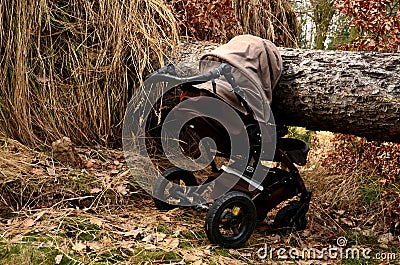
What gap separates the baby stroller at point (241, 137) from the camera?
A: 3.36 meters

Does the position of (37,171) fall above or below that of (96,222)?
above

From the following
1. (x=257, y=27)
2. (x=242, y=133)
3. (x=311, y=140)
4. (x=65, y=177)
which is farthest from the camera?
(x=311, y=140)

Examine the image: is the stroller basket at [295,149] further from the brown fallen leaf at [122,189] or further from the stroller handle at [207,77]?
the brown fallen leaf at [122,189]

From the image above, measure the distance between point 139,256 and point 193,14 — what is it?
108 inches

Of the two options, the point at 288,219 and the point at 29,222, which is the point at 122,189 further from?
the point at 288,219

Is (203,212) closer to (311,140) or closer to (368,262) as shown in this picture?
(368,262)

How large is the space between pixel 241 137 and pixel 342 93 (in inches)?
28.1

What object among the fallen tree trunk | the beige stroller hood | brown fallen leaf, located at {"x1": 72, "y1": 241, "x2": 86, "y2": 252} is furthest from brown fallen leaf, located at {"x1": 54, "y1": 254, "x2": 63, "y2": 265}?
the fallen tree trunk

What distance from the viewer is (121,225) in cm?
357

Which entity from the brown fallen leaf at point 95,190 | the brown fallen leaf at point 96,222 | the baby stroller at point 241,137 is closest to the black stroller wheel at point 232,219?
the baby stroller at point 241,137

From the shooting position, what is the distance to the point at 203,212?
13.0 feet

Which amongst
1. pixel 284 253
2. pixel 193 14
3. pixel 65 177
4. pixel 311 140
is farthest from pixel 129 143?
pixel 311 140

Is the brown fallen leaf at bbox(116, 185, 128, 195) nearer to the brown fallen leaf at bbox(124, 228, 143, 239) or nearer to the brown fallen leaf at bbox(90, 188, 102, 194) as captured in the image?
the brown fallen leaf at bbox(90, 188, 102, 194)

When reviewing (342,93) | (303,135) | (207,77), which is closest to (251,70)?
(207,77)
